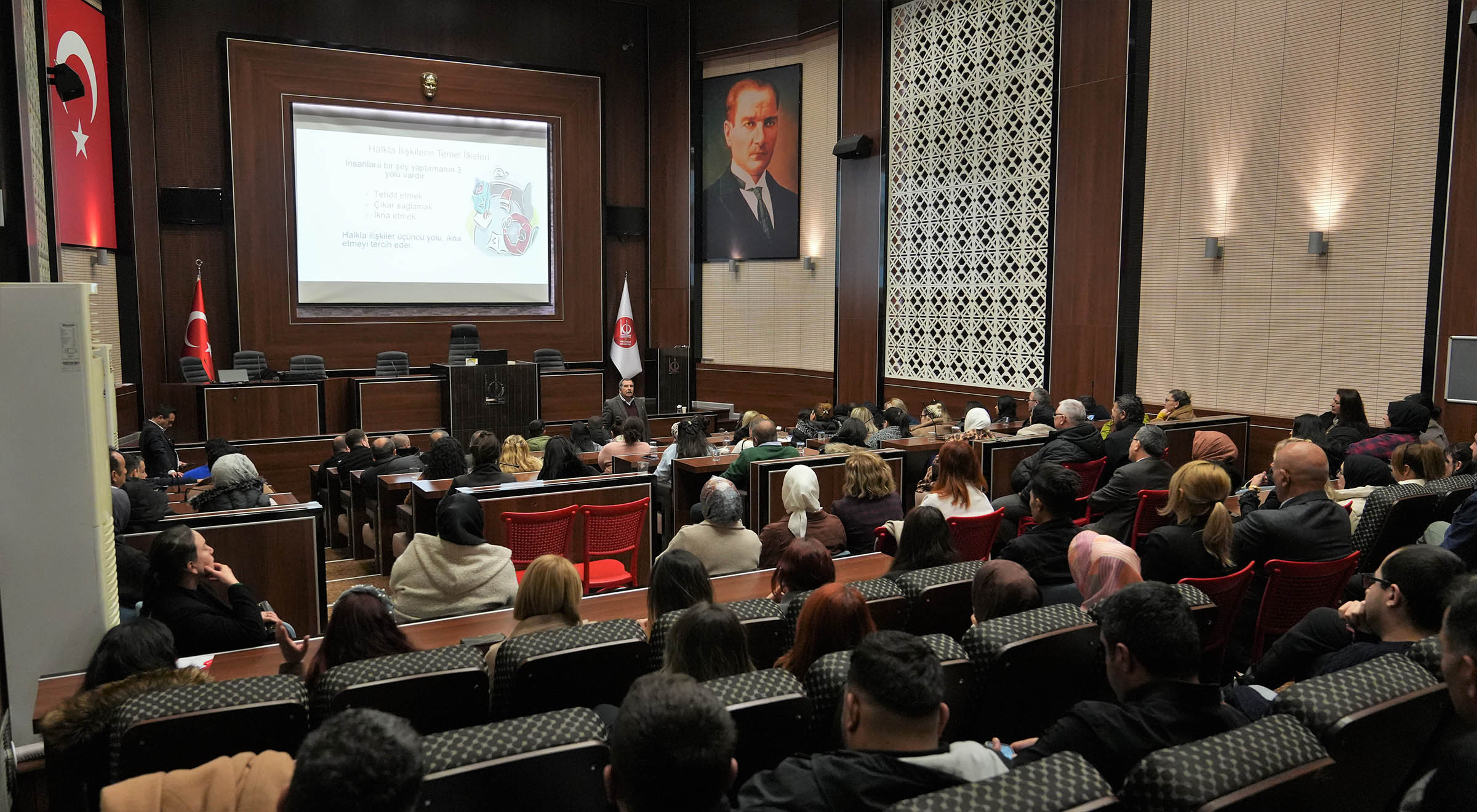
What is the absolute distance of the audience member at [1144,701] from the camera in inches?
79.8

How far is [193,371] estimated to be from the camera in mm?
10234

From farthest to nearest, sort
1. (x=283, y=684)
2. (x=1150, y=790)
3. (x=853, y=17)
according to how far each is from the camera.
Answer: (x=853, y=17) < (x=283, y=684) < (x=1150, y=790)

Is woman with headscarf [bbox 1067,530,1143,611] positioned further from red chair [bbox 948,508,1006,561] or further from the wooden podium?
the wooden podium

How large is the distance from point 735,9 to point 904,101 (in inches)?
119

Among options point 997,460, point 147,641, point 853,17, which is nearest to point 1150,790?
point 147,641

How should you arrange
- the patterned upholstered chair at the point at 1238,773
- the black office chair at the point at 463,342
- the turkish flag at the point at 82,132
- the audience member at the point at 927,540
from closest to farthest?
the patterned upholstered chair at the point at 1238,773
the audience member at the point at 927,540
the turkish flag at the point at 82,132
the black office chair at the point at 463,342

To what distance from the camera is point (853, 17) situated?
37.6 ft

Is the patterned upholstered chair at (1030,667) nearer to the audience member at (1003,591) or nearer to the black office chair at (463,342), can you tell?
the audience member at (1003,591)

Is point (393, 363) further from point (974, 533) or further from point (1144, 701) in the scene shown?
point (1144, 701)

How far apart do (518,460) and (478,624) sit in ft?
10.8

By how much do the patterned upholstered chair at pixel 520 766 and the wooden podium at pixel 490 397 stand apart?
9112 mm

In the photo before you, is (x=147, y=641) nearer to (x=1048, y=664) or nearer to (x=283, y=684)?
(x=283, y=684)

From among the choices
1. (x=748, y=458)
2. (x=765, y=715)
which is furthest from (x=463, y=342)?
(x=765, y=715)

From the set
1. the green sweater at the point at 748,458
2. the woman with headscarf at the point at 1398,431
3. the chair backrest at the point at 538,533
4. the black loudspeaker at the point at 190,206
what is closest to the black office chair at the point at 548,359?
the black loudspeaker at the point at 190,206
